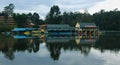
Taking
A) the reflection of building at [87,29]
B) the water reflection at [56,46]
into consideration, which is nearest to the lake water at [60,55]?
the water reflection at [56,46]

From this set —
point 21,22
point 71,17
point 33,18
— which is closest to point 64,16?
point 71,17

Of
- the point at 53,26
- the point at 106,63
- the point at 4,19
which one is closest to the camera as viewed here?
the point at 106,63

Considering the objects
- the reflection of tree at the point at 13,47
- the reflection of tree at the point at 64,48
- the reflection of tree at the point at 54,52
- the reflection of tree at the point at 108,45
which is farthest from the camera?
the reflection of tree at the point at 108,45

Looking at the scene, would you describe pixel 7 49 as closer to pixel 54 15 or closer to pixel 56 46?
pixel 56 46

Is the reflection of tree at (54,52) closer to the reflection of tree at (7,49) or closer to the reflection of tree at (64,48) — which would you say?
the reflection of tree at (64,48)

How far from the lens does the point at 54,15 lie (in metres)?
95.0

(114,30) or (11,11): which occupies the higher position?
(11,11)

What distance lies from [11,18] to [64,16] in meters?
27.3

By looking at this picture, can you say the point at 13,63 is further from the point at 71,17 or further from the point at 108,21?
the point at 71,17

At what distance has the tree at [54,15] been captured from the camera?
93812 millimetres

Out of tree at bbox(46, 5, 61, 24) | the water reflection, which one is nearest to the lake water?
the water reflection

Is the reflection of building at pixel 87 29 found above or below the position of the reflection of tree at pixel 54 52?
below

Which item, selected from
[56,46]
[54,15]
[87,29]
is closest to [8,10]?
[54,15]

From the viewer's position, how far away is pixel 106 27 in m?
96.9
